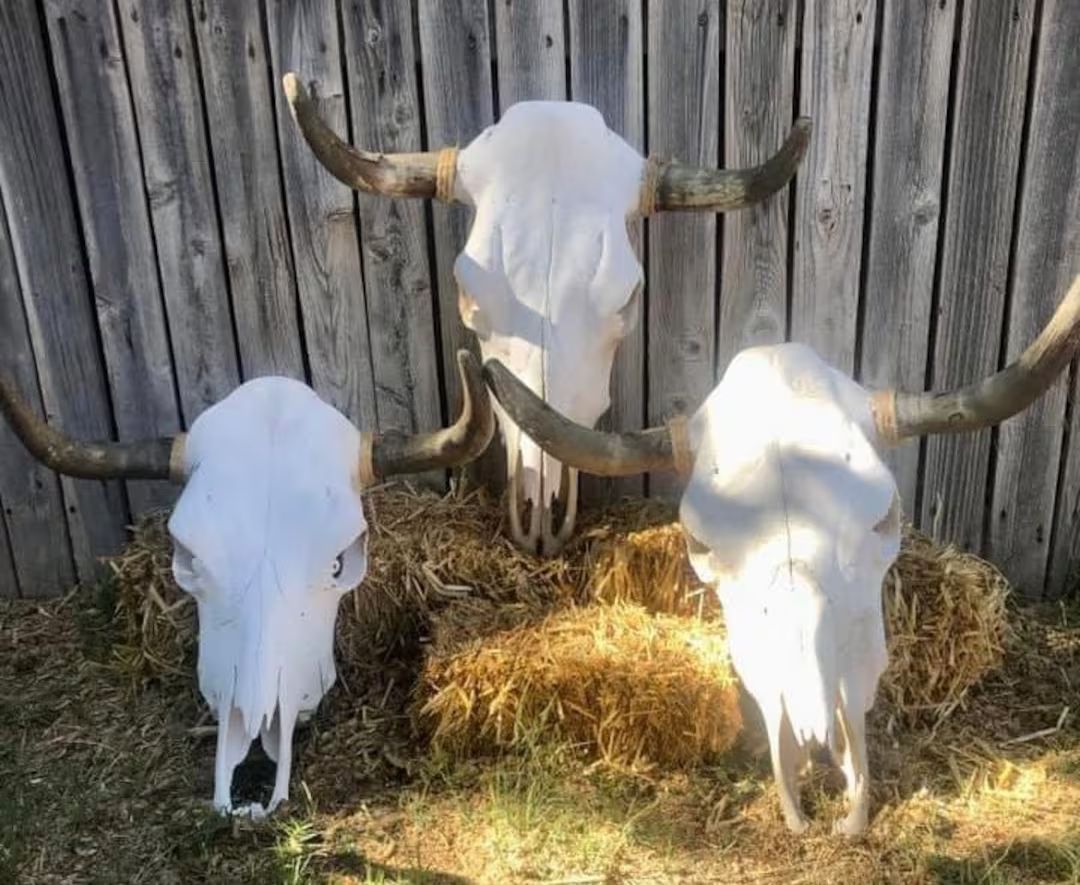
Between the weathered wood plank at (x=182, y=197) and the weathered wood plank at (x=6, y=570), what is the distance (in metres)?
0.97

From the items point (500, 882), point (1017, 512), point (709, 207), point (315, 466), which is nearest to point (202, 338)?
point (315, 466)

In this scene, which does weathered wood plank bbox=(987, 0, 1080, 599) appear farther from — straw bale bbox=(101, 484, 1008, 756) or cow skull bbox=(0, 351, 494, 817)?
cow skull bbox=(0, 351, 494, 817)

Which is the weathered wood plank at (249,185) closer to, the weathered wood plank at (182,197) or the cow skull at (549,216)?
the weathered wood plank at (182,197)

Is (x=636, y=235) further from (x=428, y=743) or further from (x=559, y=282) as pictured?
(x=428, y=743)

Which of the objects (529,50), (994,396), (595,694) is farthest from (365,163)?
(994,396)

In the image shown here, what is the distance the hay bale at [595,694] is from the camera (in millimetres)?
4301

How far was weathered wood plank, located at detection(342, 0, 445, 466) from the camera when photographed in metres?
5.00

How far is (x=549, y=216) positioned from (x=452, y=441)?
81 cm

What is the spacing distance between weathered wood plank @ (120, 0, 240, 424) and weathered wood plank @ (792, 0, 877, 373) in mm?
2175

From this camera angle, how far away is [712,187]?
14.9ft

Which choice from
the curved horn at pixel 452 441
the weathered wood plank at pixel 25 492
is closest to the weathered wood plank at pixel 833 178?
the curved horn at pixel 452 441

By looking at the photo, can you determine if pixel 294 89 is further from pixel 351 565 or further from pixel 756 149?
pixel 756 149

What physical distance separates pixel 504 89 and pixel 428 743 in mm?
2297

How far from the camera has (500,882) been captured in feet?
13.0
